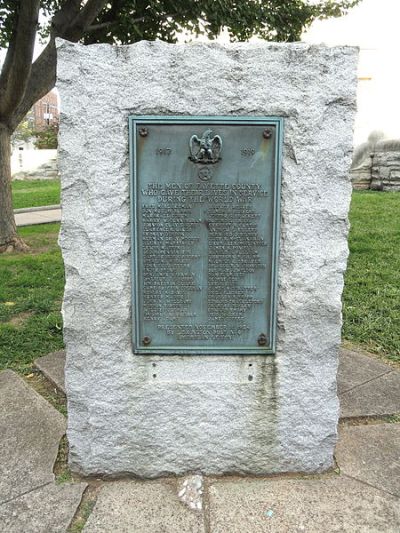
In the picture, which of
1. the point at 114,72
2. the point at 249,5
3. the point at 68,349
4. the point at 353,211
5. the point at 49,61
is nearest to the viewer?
the point at 114,72

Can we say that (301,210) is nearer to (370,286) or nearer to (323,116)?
(323,116)

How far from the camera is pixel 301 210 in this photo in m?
2.24

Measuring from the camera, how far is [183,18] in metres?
6.97

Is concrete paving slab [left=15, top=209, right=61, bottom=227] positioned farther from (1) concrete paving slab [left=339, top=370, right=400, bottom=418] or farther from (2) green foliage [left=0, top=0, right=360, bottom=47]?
(1) concrete paving slab [left=339, top=370, right=400, bottom=418]

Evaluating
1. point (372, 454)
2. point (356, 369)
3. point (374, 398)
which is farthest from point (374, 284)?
point (372, 454)

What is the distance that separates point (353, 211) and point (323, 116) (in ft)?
21.6

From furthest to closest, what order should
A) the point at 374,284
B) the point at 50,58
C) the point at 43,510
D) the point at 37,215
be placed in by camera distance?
1. the point at 37,215
2. the point at 50,58
3. the point at 374,284
4. the point at 43,510

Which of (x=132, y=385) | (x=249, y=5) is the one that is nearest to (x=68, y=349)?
(x=132, y=385)

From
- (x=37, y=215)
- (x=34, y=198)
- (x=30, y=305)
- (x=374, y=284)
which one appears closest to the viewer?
(x=30, y=305)

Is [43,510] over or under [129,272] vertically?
under

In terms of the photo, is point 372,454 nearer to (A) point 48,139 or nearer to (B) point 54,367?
(B) point 54,367

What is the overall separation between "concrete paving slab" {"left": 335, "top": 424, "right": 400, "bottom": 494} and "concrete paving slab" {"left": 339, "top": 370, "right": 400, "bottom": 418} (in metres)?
0.12

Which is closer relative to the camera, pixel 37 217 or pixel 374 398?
pixel 374 398

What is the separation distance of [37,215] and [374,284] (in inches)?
290
